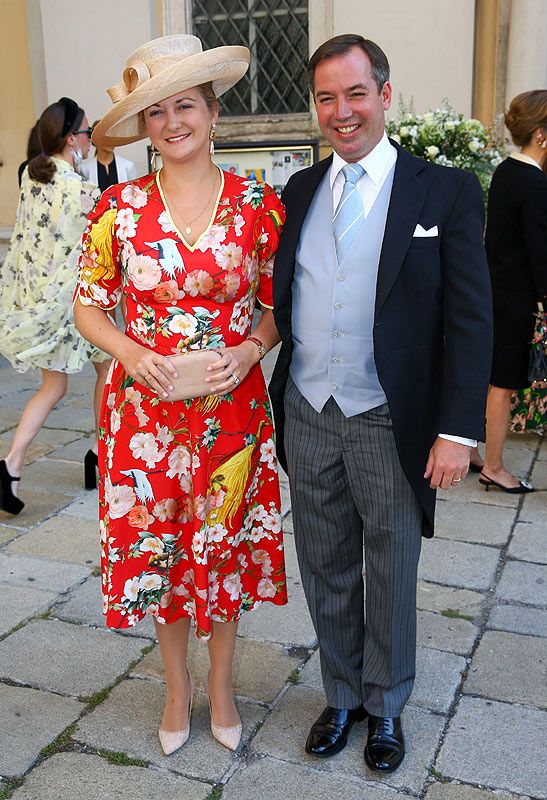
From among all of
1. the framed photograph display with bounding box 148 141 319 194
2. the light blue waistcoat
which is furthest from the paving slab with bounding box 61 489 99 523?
the framed photograph display with bounding box 148 141 319 194

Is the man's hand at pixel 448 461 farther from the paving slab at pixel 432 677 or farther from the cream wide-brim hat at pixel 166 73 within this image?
the cream wide-brim hat at pixel 166 73

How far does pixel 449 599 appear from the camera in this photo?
3.58 metres

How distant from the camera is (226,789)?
8.19ft

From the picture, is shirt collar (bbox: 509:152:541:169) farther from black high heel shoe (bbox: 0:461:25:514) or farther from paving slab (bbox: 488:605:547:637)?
black high heel shoe (bbox: 0:461:25:514)

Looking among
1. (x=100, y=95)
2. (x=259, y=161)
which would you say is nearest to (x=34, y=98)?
(x=100, y=95)

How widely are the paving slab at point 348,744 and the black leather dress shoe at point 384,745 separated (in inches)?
1.2

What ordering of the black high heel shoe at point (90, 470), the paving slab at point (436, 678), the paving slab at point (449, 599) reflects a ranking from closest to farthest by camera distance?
the paving slab at point (436, 678) < the paving slab at point (449, 599) < the black high heel shoe at point (90, 470)

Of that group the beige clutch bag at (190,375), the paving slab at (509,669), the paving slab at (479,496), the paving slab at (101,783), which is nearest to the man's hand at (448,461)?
the beige clutch bag at (190,375)

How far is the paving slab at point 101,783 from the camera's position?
248 cm

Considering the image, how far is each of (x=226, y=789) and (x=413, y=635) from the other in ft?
2.22

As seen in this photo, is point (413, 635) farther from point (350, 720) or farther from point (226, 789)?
point (226, 789)

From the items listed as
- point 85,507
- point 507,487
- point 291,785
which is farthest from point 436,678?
point 85,507

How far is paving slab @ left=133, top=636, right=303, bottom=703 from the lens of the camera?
2982 millimetres

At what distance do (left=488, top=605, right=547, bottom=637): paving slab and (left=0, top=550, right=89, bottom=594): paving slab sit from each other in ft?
5.56
